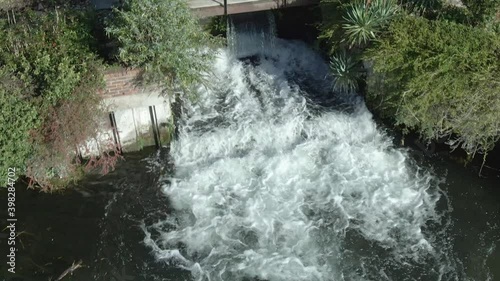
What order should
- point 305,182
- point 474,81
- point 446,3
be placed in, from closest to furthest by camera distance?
point 474,81, point 305,182, point 446,3

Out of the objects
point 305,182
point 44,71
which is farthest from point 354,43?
point 44,71

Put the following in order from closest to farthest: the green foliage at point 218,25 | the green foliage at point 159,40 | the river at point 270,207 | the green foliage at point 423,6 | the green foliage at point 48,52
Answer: the river at point 270,207
the green foliage at point 48,52
the green foliage at point 159,40
the green foliage at point 423,6
the green foliage at point 218,25

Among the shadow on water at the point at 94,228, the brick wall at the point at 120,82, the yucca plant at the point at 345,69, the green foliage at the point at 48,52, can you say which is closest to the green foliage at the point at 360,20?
the yucca plant at the point at 345,69

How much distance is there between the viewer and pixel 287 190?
1172cm

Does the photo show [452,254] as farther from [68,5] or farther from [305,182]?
[68,5]

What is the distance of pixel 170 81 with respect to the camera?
37.7 feet

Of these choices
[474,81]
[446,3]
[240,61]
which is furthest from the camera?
[240,61]

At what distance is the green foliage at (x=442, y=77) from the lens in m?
11.0

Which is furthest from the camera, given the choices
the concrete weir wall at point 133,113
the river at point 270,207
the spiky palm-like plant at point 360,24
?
the spiky palm-like plant at point 360,24

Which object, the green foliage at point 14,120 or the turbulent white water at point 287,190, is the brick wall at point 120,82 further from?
the turbulent white water at point 287,190

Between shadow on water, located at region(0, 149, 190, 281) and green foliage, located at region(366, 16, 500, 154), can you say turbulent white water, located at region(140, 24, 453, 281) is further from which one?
green foliage, located at region(366, 16, 500, 154)

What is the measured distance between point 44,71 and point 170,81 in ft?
8.44

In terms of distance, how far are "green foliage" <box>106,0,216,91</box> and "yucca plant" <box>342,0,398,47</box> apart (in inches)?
139

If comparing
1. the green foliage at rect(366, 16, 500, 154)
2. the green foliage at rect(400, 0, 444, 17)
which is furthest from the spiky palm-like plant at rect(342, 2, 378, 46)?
the green foliage at rect(400, 0, 444, 17)
